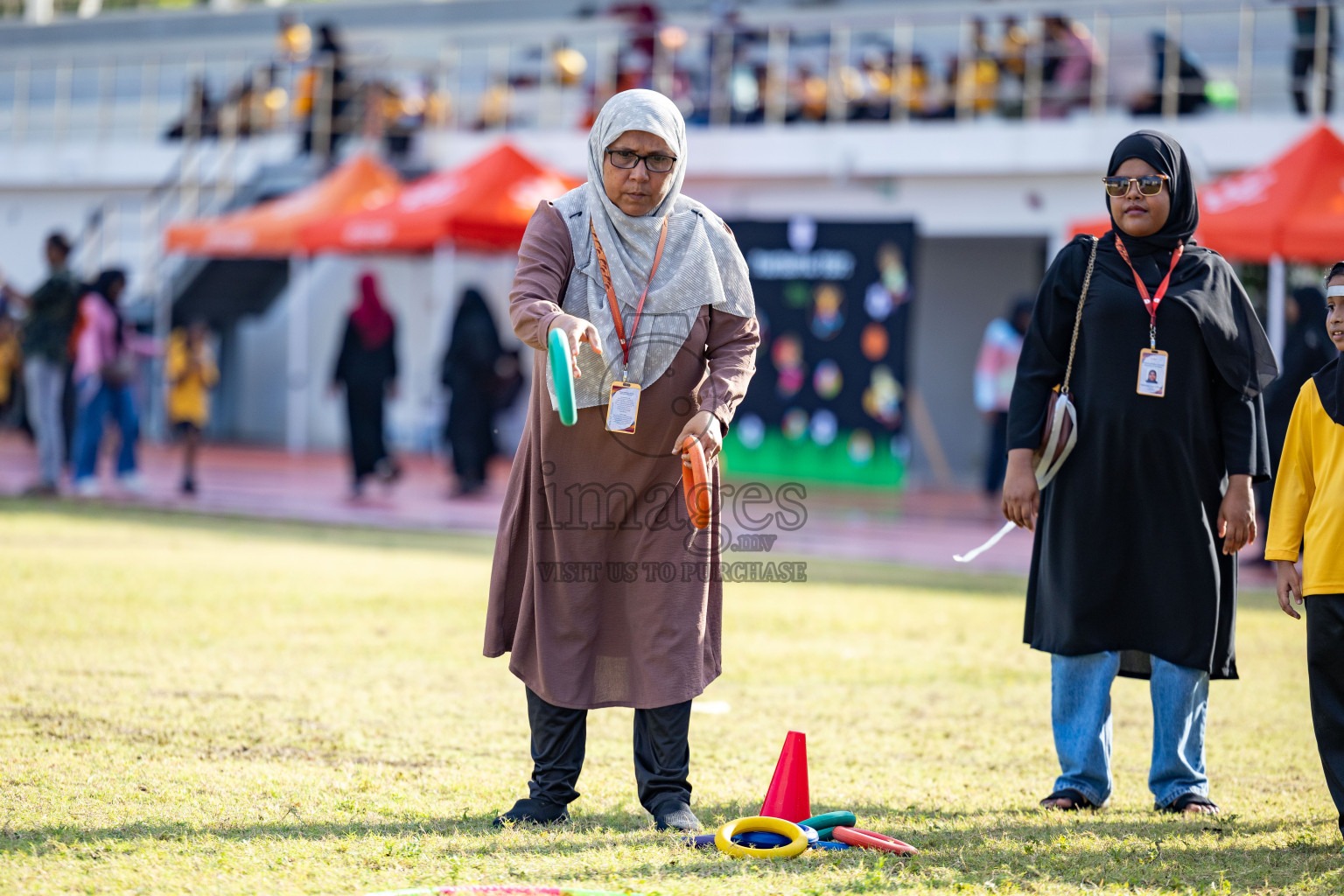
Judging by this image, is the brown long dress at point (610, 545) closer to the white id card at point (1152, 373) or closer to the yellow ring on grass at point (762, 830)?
the yellow ring on grass at point (762, 830)

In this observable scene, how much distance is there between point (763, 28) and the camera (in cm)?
1764

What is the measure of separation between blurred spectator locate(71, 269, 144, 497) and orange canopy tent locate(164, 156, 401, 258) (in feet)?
8.52

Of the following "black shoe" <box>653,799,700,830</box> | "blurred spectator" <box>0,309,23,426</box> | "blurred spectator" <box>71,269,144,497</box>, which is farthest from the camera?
"blurred spectator" <box>0,309,23,426</box>

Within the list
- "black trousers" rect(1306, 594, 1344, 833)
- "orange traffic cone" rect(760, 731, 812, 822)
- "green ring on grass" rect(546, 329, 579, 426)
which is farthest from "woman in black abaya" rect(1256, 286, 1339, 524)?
"green ring on grass" rect(546, 329, 579, 426)

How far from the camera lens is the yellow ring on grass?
11.9ft

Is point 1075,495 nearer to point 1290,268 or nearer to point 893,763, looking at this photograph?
point 893,763

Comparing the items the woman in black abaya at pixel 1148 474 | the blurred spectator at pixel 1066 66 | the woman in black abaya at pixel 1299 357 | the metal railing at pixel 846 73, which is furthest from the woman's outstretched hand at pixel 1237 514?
the blurred spectator at pixel 1066 66

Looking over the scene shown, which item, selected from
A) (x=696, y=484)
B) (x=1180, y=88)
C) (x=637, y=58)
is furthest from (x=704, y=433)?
(x=637, y=58)

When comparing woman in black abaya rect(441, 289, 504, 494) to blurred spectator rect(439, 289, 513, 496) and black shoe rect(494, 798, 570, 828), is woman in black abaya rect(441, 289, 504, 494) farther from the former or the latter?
black shoe rect(494, 798, 570, 828)

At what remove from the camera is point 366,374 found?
43.3 ft

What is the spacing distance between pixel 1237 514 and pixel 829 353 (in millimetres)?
10818

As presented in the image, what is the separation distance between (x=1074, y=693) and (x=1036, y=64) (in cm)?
1359

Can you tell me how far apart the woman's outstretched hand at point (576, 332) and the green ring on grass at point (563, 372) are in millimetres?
20

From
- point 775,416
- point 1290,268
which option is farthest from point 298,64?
point 1290,268
